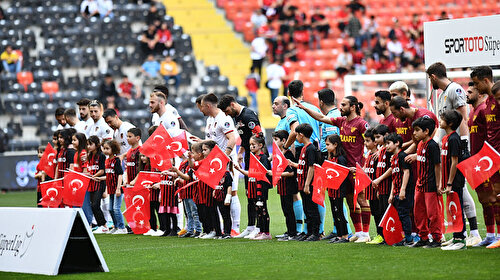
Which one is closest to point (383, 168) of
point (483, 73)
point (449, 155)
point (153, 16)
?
point (449, 155)

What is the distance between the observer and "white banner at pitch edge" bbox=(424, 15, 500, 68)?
11.7 m

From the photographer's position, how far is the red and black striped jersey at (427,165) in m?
9.45

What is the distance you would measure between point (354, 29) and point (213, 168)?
1835 cm

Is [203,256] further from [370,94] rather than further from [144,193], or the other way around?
[370,94]

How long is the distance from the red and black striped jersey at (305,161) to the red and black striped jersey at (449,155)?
1924mm

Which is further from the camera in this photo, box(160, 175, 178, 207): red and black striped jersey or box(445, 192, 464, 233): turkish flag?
box(160, 175, 178, 207): red and black striped jersey

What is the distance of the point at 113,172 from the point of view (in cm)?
1327

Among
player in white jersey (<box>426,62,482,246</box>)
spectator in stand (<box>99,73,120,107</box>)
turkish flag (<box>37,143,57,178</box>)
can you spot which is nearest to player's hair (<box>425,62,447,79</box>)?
player in white jersey (<box>426,62,482,246</box>)

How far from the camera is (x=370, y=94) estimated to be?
22750 millimetres

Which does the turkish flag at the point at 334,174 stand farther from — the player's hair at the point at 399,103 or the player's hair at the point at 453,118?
the player's hair at the point at 453,118

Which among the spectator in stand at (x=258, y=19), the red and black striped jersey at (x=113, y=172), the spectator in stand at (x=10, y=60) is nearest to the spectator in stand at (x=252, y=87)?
the spectator in stand at (x=258, y=19)

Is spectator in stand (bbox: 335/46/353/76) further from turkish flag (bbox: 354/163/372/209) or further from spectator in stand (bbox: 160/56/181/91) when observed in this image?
turkish flag (bbox: 354/163/372/209)

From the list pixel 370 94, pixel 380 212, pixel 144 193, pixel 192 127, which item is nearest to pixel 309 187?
pixel 380 212

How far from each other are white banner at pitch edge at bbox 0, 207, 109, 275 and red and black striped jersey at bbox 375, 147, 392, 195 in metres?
3.52
